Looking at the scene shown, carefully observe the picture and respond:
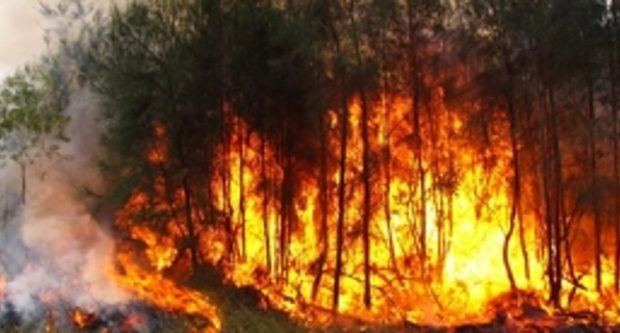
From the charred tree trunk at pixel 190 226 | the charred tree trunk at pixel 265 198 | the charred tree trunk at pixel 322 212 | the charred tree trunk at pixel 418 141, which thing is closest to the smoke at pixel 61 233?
the charred tree trunk at pixel 190 226

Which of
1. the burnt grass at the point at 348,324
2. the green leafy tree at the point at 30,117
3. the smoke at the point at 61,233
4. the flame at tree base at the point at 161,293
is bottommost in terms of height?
the burnt grass at the point at 348,324

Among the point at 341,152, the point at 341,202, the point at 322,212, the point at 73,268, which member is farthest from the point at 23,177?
the point at 341,202

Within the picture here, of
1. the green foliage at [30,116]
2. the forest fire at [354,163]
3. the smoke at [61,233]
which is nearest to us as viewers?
the smoke at [61,233]

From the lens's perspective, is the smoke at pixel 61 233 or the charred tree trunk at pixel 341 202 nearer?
the smoke at pixel 61 233

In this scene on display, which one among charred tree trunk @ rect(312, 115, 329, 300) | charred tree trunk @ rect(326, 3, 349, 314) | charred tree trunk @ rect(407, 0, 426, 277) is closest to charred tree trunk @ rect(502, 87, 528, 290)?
charred tree trunk @ rect(407, 0, 426, 277)

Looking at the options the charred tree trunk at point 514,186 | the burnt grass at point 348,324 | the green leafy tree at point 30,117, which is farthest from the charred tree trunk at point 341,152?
the green leafy tree at point 30,117

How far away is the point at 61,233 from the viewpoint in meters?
27.1

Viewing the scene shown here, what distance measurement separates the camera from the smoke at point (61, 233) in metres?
23.6

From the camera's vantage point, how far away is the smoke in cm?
2364

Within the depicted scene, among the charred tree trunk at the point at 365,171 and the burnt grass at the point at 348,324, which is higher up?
the charred tree trunk at the point at 365,171

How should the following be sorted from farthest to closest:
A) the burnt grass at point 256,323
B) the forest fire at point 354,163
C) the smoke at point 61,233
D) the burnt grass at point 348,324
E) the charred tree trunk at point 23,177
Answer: the charred tree trunk at point 23,177
the forest fire at point 354,163
the smoke at point 61,233
the burnt grass at point 348,324
the burnt grass at point 256,323

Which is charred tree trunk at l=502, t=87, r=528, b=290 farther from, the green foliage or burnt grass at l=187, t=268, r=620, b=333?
the green foliage

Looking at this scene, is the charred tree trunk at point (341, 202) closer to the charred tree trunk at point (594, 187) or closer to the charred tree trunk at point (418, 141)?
the charred tree trunk at point (418, 141)

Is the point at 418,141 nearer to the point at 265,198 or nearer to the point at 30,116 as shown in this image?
the point at 265,198
